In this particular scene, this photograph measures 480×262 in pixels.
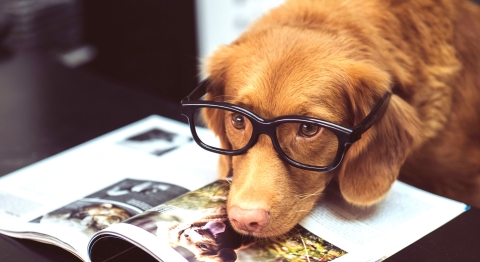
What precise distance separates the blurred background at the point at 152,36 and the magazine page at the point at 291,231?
2.00 meters

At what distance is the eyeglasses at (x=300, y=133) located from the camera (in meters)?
1.28

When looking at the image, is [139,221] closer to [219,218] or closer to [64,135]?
[219,218]

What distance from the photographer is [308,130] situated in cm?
136

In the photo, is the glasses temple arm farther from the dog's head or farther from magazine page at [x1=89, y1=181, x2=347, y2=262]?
magazine page at [x1=89, y1=181, x2=347, y2=262]

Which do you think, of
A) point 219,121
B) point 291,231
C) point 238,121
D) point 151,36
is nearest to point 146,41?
point 151,36

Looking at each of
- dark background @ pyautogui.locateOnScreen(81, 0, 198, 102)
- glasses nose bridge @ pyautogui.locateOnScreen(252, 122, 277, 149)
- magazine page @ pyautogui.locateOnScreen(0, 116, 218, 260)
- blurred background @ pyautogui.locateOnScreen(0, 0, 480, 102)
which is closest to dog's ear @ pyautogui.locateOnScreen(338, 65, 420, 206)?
glasses nose bridge @ pyautogui.locateOnScreen(252, 122, 277, 149)

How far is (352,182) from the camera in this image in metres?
1.45

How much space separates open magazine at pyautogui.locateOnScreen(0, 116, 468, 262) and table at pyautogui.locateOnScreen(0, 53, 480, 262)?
0.07 m

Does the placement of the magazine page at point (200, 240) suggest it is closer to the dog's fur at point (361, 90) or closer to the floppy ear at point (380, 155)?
the dog's fur at point (361, 90)

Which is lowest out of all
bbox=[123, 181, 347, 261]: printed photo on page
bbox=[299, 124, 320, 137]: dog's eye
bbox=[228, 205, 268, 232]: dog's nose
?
bbox=[123, 181, 347, 261]: printed photo on page

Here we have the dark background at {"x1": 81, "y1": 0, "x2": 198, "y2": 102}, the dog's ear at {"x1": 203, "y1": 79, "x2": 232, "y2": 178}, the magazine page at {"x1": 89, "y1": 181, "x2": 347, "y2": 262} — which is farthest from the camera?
the dark background at {"x1": 81, "y1": 0, "x2": 198, "y2": 102}

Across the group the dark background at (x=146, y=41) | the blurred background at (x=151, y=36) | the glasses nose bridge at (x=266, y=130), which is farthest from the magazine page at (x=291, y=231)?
the dark background at (x=146, y=41)

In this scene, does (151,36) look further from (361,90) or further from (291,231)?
(291,231)

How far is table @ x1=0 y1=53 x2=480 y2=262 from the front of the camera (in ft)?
5.83
